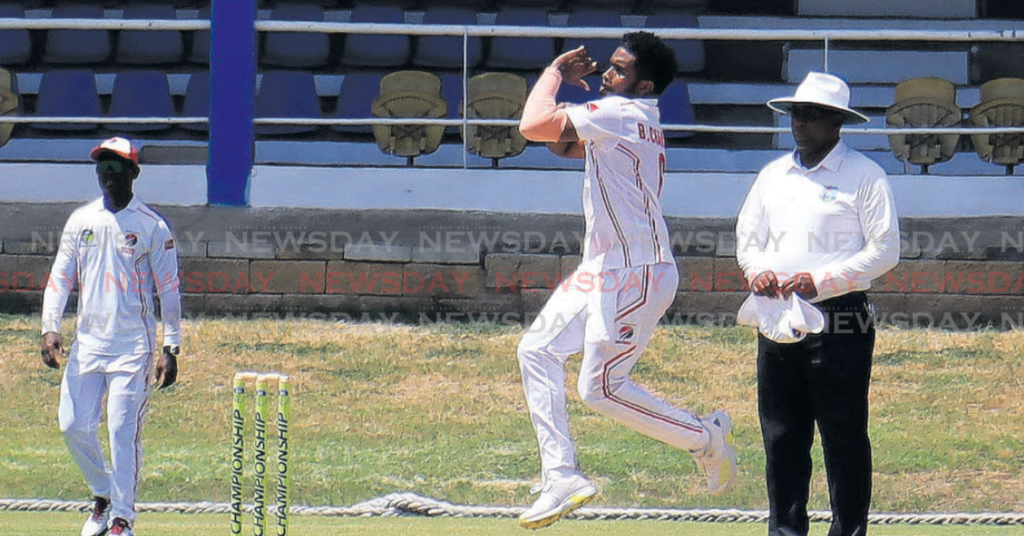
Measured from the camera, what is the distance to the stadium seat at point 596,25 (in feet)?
43.7

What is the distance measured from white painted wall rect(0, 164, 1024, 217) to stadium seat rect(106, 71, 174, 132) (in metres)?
Answer: 1.97

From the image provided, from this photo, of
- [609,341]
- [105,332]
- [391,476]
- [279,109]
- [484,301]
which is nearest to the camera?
[609,341]

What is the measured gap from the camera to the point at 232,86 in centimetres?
1134

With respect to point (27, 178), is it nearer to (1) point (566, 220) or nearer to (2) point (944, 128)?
(1) point (566, 220)

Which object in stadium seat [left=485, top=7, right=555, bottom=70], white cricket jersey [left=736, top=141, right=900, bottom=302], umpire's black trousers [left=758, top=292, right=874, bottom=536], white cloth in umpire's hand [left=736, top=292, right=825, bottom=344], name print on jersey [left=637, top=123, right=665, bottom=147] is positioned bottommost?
umpire's black trousers [left=758, top=292, right=874, bottom=536]

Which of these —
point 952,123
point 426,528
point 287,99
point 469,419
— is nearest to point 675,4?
point 952,123

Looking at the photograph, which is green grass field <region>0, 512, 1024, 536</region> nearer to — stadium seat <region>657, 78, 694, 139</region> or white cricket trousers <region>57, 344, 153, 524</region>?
white cricket trousers <region>57, 344, 153, 524</region>

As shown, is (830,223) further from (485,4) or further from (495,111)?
(485,4)

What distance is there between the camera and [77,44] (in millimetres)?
14367

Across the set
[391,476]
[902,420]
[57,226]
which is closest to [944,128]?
[902,420]

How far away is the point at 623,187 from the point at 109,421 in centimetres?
239

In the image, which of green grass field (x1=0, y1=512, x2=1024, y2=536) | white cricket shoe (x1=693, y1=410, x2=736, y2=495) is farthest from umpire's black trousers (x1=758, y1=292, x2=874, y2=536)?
green grass field (x1=0, y1=512, x2=1024, y2=536)

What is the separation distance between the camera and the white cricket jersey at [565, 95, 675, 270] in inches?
243

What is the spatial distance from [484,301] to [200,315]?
5.93 ft
